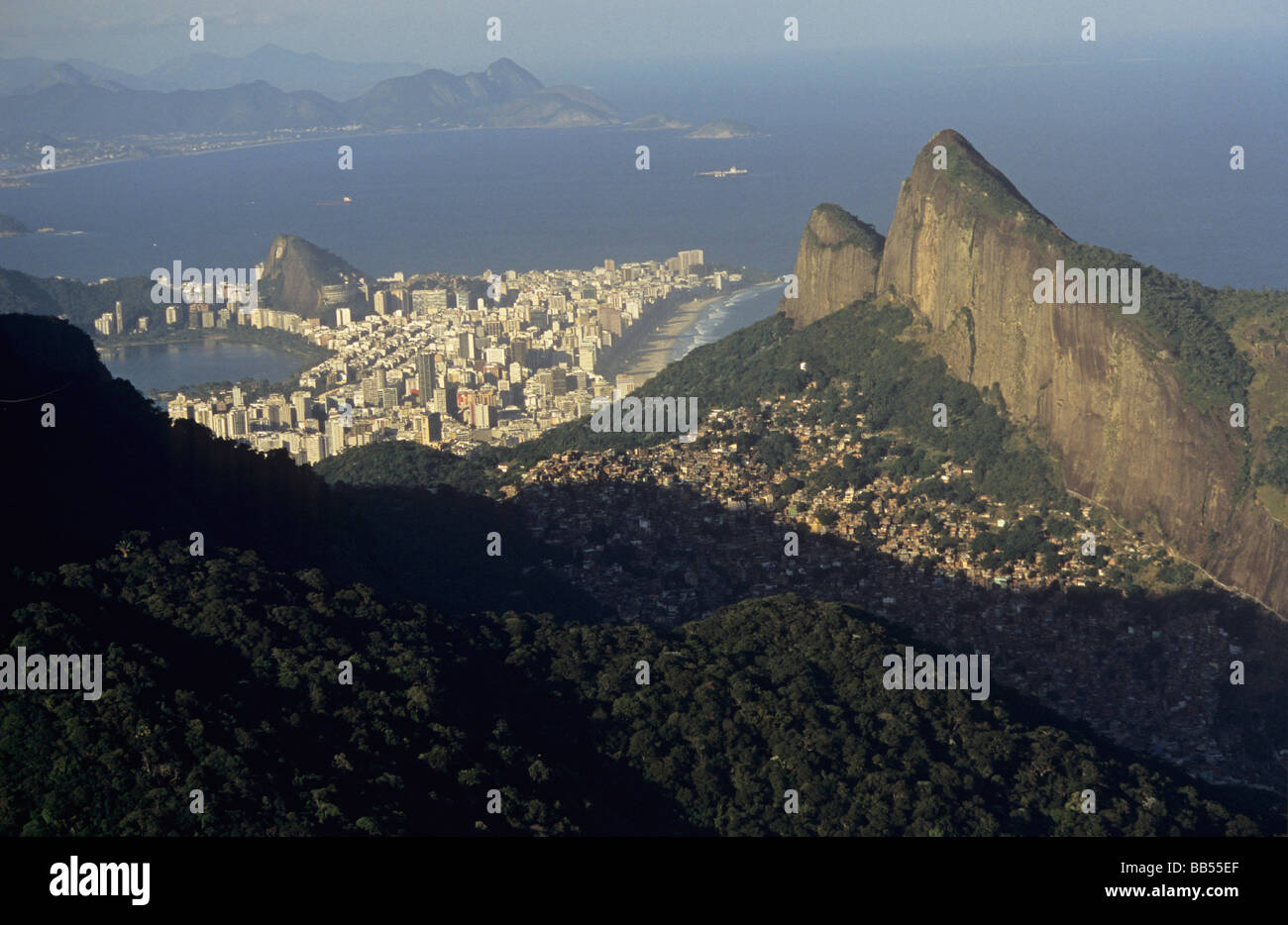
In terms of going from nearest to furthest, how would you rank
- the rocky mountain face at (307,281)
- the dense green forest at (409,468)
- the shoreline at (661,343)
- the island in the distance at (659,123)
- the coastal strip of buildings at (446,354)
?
the dense green forest at (409,468)
the coastal strip of buildings at (446,354)
the shoreline at (661,343)
the rocky mountain face at (307,281)
the island in the distance at (659,123)

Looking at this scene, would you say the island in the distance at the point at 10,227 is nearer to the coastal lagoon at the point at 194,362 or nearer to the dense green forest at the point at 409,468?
the coastal lagoon at the point at 194,362

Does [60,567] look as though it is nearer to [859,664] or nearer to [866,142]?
[859,664]

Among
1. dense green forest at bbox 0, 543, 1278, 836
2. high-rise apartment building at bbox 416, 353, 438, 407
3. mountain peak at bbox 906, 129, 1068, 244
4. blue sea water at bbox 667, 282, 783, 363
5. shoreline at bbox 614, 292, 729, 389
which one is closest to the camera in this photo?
dense green forest at bbox 0, 543, 1278, 836

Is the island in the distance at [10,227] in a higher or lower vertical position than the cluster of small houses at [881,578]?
higher

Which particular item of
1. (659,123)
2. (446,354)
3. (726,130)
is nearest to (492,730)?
(446,354)

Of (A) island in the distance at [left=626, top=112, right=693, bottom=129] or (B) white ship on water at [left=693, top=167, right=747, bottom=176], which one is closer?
(B) white ship on water at [left=693, top=167, right=747, bottom=176]

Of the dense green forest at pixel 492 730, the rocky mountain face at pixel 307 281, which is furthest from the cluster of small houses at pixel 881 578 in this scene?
the rocky mountain face at pixel 307 281

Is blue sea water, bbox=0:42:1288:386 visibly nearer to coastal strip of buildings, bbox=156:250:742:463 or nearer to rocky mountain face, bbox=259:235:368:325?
coastal strip of buildings, bbox=156:250:742:463

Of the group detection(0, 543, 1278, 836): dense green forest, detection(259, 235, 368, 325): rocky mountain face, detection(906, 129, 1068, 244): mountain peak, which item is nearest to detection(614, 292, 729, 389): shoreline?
detection(906, 129, 1068, 244): mountain peak
